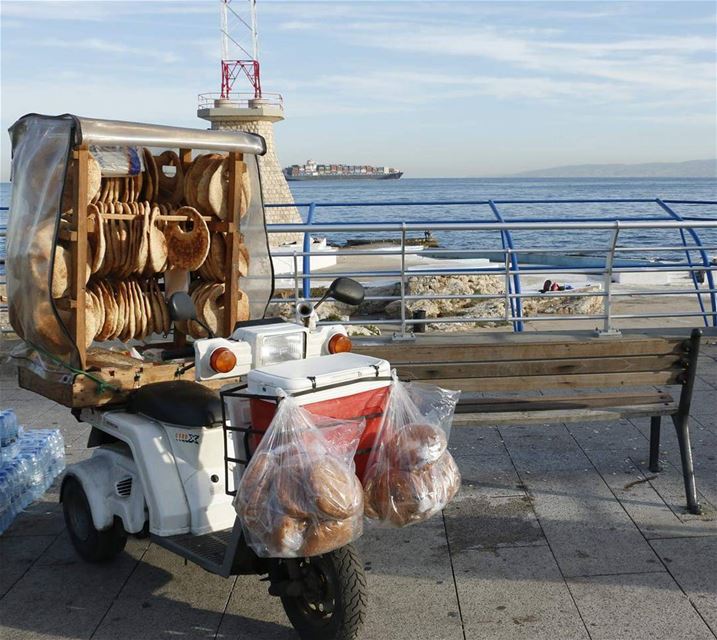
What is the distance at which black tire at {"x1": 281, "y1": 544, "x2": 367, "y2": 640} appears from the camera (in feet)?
11.3

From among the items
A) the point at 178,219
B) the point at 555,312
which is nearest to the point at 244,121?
the point at 555,312

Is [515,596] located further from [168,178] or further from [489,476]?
[168,178]

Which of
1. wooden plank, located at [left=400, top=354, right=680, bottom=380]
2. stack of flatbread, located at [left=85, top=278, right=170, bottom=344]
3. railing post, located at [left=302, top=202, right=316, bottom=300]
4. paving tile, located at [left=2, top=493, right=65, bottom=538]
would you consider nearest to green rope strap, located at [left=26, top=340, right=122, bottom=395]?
stack of flatbread, located at [left=85, top=278, right=170, bottom=344]

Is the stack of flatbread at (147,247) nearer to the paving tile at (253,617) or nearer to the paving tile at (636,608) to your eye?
the paving tile at (253,617)

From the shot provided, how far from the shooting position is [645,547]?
4488 millimetres

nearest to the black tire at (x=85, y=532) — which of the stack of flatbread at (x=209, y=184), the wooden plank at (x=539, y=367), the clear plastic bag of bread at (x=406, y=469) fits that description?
the clear plastic bag of bread at (x=406, y=469)

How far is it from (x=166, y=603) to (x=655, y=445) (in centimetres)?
294

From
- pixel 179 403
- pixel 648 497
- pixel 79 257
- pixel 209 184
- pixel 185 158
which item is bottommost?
pixel 648 497

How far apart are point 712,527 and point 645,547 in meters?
0.45

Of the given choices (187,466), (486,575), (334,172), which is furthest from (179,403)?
(334,172)

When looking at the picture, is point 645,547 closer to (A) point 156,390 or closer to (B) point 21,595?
(A) point 156,390

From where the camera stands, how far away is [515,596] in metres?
4.05

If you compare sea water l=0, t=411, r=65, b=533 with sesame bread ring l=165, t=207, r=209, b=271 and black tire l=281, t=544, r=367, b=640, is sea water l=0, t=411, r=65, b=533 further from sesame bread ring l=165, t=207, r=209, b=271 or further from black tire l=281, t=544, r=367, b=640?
black tire l=281, t=544, r=367, b=640

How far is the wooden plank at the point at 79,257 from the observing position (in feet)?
13.8
